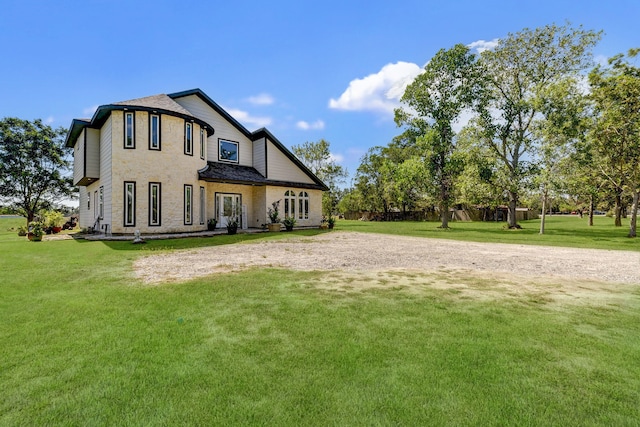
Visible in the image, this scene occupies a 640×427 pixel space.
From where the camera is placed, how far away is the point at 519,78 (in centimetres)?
2397

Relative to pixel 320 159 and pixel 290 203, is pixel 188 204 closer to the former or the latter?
pixel 290 203

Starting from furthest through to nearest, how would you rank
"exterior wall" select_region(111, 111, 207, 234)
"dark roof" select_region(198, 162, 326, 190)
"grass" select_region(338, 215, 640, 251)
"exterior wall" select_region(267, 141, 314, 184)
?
"exterior wall" select_region(267, 141, 314, 184), "dark roof" select_region(198, 162, 326, 190), "exterior wall" select_region(111, 111, 207, 234), "grass" select_region(338, 215, 640, 251)

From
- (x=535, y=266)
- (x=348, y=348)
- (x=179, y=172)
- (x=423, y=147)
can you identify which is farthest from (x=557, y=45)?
(x=348, y=348)

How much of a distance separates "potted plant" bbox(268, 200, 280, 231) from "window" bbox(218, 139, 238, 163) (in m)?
4.35

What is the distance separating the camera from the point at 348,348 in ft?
9.53

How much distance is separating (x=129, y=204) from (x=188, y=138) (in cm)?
457

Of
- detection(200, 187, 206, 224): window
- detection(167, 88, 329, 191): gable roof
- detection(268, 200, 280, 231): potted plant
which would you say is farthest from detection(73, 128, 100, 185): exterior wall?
detection(268, 200, 280, 231): potted plant

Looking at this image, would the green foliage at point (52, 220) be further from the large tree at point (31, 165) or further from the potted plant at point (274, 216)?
the potted plant at point (274, 216)

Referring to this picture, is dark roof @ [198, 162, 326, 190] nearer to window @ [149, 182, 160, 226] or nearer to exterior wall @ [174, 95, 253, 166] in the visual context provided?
exterior wall @ [174, 95, 253, 166]

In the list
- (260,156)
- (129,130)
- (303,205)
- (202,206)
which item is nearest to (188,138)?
(129,130)

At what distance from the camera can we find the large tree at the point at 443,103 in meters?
22.5

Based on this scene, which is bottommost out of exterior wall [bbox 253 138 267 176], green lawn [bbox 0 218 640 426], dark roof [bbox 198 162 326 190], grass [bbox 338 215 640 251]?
grass [bbox 338 215 640 251]

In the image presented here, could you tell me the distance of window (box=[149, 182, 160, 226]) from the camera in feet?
47.7

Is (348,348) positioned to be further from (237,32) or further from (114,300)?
(237,32)
